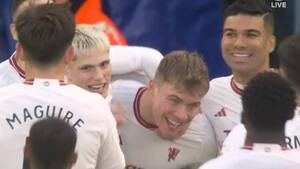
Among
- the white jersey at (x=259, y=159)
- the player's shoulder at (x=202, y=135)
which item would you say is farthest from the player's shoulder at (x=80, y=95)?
the player's shoulder at (x=202, y=135)

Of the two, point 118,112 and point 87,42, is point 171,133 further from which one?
point 87,42

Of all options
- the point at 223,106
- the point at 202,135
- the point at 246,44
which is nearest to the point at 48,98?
the point at 202,135

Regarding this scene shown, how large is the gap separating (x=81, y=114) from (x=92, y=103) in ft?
0.23

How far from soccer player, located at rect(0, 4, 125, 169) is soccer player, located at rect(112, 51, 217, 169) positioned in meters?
0.62

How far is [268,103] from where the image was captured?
3303mm

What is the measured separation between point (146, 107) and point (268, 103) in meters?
1.36

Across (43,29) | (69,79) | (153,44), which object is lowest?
(153,44)

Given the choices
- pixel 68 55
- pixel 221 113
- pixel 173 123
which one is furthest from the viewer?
pixel 221 113

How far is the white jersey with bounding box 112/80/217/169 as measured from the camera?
462cm

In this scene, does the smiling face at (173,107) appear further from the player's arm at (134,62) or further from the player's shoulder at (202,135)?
the player's arm at (134,62)

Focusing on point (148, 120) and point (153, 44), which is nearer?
point (148, 120)

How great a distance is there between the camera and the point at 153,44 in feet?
22.5

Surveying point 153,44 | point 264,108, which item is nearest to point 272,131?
point 264,108

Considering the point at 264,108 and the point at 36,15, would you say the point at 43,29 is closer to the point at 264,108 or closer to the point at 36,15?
the point at 36,15
